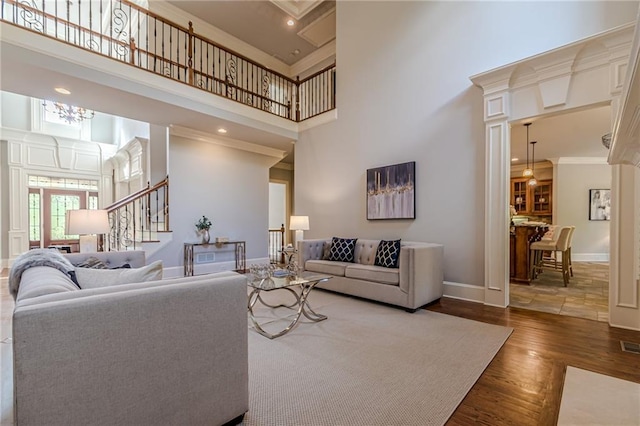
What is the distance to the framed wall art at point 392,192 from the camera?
14.8 feet

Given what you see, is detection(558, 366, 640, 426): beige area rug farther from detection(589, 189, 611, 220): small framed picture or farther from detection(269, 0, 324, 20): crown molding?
detection(589, 189, 611, 220): small framed picture

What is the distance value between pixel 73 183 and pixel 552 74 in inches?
433

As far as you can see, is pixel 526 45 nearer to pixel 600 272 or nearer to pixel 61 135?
pixel 600 272

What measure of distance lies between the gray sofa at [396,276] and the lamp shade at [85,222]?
280 cm

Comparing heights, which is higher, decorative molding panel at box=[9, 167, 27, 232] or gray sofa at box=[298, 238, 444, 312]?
decorative molding panel at box=[9, 167, 27, 232]

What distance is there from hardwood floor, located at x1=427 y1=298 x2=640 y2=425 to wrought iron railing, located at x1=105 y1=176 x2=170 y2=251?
5.20 metres

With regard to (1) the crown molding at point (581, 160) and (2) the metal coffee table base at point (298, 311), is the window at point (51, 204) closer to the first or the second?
(2) the metal coffee table base at point (298, 311)

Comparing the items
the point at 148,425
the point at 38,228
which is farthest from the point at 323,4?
the point at 38,228

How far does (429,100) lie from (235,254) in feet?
16.1

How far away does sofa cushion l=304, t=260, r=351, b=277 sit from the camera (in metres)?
4.19

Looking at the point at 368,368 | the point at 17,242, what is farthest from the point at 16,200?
the point at 368,368

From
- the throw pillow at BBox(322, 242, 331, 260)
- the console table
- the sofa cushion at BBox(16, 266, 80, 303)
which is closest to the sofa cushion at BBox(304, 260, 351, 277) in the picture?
the throw pillow at BBox(322, 242, 331, 260)

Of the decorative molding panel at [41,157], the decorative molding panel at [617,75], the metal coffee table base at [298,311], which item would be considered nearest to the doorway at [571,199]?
the decorative molding panel at [617,75]

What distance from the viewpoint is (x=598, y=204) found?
780cm
